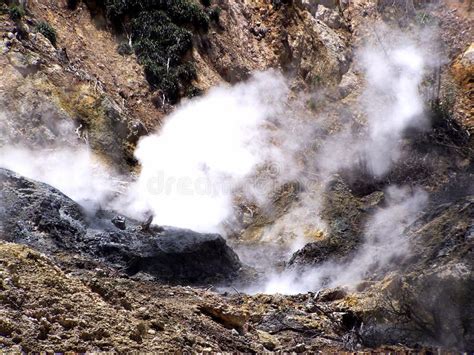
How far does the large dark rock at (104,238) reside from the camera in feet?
31.7

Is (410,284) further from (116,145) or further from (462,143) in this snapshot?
(462,143)

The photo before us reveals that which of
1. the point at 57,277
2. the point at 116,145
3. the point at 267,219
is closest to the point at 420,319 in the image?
the point at 57,277

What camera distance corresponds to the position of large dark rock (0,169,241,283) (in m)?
9.67

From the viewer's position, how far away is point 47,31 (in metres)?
17.8

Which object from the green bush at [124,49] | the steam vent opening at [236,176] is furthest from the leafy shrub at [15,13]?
the green bush at [124,49]

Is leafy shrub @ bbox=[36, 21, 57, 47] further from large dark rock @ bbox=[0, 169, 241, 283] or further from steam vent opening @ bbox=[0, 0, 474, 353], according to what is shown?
large dark rock @ bbox=[0, 169, 241, 283]

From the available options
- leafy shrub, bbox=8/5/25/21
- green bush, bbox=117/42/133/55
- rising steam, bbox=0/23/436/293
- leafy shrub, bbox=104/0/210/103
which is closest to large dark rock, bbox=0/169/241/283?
rising steam, bbox=0/23/436/293

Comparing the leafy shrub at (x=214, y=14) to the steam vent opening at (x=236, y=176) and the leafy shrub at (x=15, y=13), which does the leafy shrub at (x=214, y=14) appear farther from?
the leafy shrub at (x=15, y=13)

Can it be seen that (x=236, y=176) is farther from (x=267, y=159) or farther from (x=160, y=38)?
A: (x=160, y=38)

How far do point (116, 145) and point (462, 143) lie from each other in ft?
36.2

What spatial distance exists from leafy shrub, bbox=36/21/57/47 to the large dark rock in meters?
7.58

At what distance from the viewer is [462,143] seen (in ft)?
63.9

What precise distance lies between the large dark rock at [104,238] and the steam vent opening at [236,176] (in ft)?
0.15

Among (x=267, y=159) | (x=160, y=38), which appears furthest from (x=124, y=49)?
(x=267, y=159)
